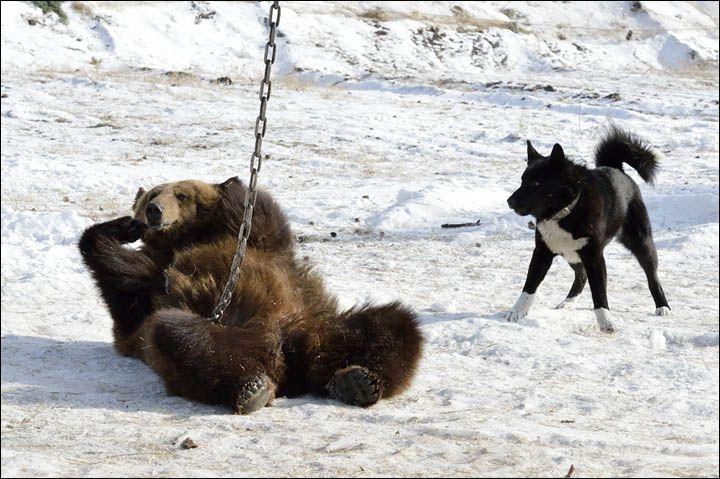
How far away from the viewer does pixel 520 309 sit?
22.7 feet

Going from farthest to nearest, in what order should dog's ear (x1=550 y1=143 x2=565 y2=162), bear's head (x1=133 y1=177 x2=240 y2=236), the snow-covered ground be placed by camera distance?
dog's ear (x1=550 y1=143 x2=565 y2=162), bear's head (x1=133 y1=177 x2=240 y2=236), the snow-covered ground

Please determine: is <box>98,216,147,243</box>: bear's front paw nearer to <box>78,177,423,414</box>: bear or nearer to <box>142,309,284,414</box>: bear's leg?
<box>78,177,423,414</box>: bear

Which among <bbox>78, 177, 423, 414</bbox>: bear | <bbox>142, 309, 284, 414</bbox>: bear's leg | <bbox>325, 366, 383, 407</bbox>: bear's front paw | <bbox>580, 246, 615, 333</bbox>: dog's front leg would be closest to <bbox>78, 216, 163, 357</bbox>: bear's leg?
<bbox>78, 177, 423, 414</bbox>: bear

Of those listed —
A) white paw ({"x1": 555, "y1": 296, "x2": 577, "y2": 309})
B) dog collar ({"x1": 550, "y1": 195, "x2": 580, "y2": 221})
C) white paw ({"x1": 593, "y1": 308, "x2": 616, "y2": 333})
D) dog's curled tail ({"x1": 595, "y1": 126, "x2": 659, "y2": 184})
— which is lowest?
white paw ({"x1": 555, "y1": 296, "x2": 577, "y2": 309})

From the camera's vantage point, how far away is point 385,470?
10.9 feet

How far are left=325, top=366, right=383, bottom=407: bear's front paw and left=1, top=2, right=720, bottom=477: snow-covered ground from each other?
12 centimetres

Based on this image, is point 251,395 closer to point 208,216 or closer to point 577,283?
point 208,216

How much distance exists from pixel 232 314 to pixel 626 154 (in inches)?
175

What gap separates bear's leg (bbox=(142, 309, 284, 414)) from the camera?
4.34 meters

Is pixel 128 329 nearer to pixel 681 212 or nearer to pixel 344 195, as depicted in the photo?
pixel 344 195

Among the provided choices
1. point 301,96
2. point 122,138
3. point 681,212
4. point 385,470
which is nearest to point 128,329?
point 385,470

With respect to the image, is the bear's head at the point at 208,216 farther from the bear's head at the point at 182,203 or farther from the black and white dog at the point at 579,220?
the black and white dog at the point at 579,220

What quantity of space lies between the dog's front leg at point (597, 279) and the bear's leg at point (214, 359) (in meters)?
2.95

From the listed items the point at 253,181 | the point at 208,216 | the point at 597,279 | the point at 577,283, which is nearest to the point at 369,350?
the point at 253,181
